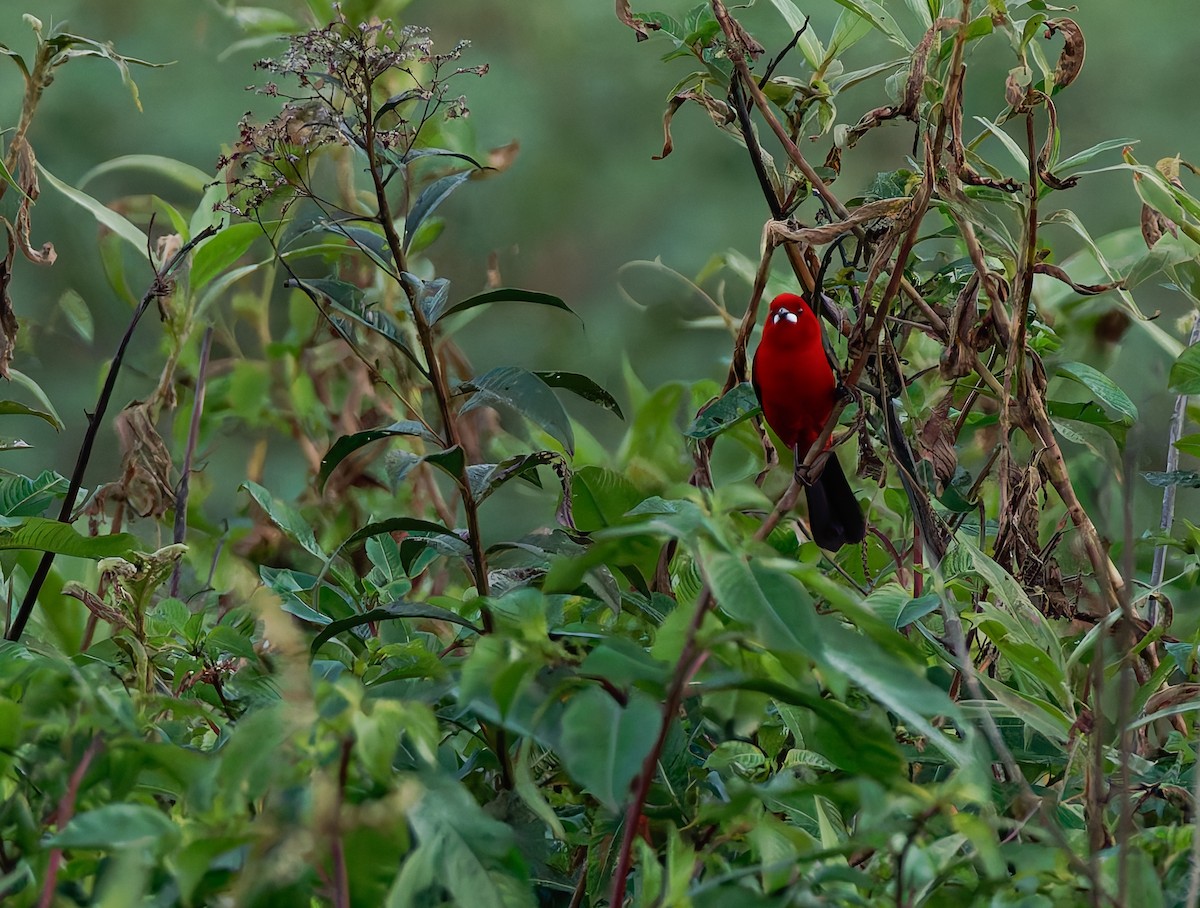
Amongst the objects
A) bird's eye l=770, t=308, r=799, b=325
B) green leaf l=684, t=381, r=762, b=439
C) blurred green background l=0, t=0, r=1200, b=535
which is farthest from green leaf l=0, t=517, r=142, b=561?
blurred green background l=0, t=0, r=1200, b=535

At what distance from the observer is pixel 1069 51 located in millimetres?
1104

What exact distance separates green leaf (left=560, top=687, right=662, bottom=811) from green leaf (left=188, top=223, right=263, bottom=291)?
93 cm

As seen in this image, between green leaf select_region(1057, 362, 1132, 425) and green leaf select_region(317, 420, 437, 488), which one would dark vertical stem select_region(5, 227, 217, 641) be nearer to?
green leaf select_region(317, 420, 437, 488)

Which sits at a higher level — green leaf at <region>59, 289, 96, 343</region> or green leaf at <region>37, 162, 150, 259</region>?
green leaf at <region>37, 162, 150, 259</region>

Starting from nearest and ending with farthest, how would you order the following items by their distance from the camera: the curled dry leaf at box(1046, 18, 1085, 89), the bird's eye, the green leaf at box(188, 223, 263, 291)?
the curled dry leaf at box(1046, 18, 1085, 89) → the green leaf at box(188, 223, 263, 291) → the bird's eye

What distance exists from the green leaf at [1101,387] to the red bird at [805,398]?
49cm

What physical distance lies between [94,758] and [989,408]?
1275 mm

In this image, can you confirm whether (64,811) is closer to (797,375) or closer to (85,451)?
(85,451)

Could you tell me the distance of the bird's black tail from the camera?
69.4 inches

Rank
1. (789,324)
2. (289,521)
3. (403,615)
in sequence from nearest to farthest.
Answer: (403,615) → (289,521) → (789,324)

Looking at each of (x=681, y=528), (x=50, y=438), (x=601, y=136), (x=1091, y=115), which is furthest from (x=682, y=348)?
(x=681, y=528)

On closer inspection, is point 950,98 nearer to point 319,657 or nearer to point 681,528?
point 681,528

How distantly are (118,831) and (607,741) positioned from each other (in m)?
0.22

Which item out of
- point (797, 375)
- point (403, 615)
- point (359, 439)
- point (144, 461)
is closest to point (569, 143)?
point (797, 375)
